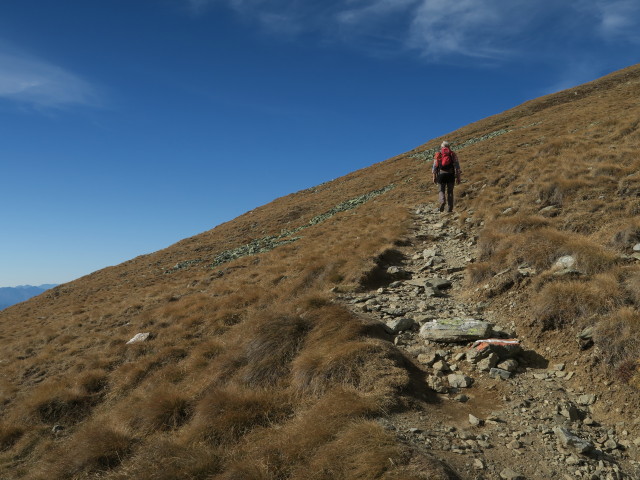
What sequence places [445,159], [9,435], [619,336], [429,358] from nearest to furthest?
[619,336], [429,358], [9,435], [445,159]

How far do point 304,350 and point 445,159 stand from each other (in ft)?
38.8

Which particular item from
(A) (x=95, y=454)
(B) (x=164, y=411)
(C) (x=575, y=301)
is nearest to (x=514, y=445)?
(C) (x=575, y=301)

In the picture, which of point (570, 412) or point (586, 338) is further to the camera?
point (586, 338)

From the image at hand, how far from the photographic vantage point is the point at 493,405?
571 cm

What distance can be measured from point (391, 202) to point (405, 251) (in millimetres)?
10541

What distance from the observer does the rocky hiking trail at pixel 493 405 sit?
14.8 feet

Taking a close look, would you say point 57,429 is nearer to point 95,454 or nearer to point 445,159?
point 95,454

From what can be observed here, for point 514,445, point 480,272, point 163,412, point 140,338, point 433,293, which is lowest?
point 514,445

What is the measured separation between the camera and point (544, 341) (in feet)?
22.2

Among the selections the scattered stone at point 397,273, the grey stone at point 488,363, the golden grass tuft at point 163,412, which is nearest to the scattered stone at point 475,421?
the grey stone at point 488,363

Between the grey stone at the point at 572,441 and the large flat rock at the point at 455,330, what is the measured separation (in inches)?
95.9

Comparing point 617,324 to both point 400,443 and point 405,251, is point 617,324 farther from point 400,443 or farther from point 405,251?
point 405,251

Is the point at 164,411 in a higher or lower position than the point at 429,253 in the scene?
lower

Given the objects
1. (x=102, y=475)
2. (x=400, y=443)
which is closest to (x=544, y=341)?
Result: (x=400, y=443)
